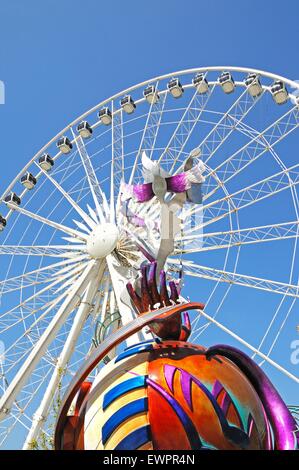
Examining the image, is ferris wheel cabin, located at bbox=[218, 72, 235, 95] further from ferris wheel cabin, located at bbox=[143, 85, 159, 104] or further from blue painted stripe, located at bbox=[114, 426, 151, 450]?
blue painted stripe, located at bbox=[114, 426, 151, 450]

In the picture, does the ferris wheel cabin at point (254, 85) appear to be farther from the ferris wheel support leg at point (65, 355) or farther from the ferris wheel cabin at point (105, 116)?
the ferris wheel support leg at point (65, 355)

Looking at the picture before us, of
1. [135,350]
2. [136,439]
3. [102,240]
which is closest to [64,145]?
[102,240]

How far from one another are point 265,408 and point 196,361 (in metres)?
1.11

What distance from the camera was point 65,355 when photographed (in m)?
16.7

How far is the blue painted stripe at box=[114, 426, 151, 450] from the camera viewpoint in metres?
7.09

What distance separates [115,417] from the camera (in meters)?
7.34

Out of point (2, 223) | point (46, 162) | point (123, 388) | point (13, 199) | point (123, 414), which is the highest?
point (46, 162)

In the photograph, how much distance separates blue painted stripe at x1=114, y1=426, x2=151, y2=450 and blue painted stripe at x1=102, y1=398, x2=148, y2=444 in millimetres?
218

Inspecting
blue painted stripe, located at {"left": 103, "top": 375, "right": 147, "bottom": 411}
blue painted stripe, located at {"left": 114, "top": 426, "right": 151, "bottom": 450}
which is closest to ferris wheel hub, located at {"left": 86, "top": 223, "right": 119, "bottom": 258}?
blue painted stripe, located at {"left": 103, "top": 375, "right": 147, "bottom": 411}

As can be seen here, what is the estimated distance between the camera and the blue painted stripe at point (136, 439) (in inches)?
279

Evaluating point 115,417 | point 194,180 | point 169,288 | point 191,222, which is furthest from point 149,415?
point 191,222

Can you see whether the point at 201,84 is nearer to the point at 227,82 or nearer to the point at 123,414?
the point at 227,82

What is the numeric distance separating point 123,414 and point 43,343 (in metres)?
9.95
